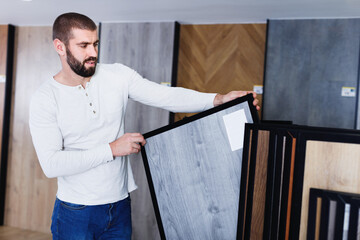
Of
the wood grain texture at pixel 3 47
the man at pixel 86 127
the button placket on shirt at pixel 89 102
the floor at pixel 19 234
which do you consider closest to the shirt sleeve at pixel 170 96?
the man at pixel 86 127

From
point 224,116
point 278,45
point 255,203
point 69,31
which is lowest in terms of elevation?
point 255,203

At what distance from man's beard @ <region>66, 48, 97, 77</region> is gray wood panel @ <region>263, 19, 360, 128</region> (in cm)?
211

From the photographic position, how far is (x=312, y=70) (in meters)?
3.12

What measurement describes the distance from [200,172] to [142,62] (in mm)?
2537

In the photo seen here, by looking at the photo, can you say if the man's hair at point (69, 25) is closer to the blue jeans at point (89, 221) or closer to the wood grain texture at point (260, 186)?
the blue jeans at point (89, 221)

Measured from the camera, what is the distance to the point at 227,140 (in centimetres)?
114

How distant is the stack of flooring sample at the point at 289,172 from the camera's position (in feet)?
2.56

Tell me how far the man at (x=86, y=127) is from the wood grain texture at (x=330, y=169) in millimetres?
641

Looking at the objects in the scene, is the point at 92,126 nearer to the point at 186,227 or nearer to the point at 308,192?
the point at 186,227

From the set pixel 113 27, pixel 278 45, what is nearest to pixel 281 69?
pixel 278 45

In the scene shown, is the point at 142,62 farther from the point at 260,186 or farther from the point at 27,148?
the point at 260,186

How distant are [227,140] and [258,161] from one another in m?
0.22

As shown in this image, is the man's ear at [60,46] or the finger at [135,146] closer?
the finger at [135,146]

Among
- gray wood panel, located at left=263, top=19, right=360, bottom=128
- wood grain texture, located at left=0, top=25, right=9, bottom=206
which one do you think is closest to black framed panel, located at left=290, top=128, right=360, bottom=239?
gray wood panel, located at left=263, top=19, right=360, bottom=128
